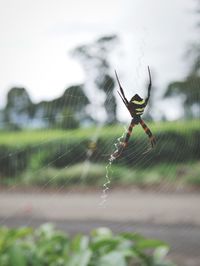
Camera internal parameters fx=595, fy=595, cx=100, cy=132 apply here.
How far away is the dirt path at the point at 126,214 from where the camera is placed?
658 centimetres

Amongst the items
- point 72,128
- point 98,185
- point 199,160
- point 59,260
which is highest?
point 72,128

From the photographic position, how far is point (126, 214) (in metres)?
8.12

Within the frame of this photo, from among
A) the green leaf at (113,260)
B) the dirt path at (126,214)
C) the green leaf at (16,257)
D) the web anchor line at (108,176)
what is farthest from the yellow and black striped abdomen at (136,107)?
the dirt path at (126,214)

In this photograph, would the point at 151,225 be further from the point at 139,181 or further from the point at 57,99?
the point at 57,99

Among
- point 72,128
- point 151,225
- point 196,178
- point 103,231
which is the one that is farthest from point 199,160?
point 72,128

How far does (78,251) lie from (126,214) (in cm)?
588

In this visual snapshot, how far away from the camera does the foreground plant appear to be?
83.2 inches

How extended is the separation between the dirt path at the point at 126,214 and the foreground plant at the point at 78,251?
2.76 meters

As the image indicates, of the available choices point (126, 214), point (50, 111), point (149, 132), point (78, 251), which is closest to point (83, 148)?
point (50, 111)

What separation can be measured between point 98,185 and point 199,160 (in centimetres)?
276

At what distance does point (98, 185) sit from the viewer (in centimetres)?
1002

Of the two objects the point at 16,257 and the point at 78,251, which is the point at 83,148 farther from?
the point at 78,251

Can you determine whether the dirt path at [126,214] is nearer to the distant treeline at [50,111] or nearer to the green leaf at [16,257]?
the green leaf at [16,257]

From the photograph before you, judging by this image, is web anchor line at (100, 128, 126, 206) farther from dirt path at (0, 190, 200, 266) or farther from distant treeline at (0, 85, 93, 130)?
dirt path at (0, 190, 200, 266)
